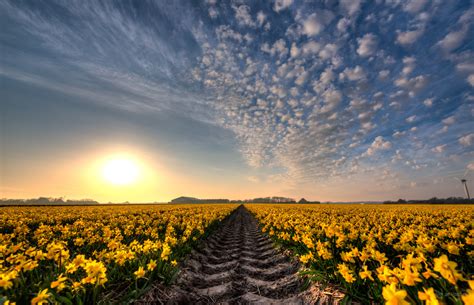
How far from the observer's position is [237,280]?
243 inches

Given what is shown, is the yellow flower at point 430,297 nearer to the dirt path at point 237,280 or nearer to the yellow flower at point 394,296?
the yellow flower at point 394,296

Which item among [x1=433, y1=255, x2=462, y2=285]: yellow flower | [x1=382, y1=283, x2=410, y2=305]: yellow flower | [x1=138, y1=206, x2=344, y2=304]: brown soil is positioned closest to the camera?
[x1=382, y1=283, x2=410, y2=305]: yellow flower

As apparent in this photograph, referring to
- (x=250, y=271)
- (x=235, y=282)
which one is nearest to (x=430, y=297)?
(x=235, y=282)

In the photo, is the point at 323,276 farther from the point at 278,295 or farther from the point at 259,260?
the point at 259,260

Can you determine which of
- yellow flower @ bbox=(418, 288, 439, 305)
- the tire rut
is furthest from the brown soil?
yellow flower @ bbox=(418, 288, 439, 305)

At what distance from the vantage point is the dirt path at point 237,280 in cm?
495

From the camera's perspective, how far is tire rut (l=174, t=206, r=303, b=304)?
16.4 ft

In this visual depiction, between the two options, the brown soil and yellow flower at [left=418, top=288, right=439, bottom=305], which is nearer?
yellow flower at [left=418, top=288, right=439, bottom=305]

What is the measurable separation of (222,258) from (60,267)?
619 cm

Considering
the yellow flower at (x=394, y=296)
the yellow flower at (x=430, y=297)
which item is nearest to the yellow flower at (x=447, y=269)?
the yellow flower at (x=430, y=297)

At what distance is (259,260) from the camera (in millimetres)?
8578

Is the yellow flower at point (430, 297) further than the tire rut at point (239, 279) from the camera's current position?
No

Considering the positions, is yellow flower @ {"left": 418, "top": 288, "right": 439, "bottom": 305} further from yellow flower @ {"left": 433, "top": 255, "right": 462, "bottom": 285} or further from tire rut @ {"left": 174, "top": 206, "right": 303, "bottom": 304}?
tire rut @ {"left": 174, "top": 206, "right": 303, "bottom": 304}

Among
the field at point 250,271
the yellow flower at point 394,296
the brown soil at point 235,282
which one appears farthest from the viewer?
the brown soil at point 235,282
